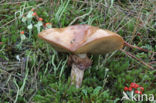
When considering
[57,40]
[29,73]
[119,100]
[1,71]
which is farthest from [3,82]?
[119,100]

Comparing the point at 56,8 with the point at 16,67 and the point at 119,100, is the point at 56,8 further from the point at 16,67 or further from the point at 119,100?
the point at 119,100

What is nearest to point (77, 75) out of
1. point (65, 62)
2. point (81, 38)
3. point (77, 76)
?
point (77, 76)

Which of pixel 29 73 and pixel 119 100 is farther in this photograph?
pixel 29 73

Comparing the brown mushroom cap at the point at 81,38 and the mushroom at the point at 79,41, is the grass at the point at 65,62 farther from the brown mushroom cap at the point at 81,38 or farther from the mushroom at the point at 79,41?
the brown mushroom cap at the point at 81,38

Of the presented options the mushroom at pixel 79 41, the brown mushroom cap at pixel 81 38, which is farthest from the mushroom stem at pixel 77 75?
the brown mushroom cap at pixel 81 38

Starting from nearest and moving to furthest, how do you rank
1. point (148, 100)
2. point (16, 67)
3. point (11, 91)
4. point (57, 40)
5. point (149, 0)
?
point (57, 40) < point (148, 100) < point (11, 91) < point (16, 67) < point (149, 0)

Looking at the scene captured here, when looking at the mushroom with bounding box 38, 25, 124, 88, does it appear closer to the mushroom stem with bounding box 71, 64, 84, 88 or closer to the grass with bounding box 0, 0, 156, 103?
the mushroom stem with bounding box 71, 64, 84, 88

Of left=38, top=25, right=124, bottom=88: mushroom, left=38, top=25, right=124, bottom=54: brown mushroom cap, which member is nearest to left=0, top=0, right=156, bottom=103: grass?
left=38, top=25, right=124, bottom=88: mushroom
